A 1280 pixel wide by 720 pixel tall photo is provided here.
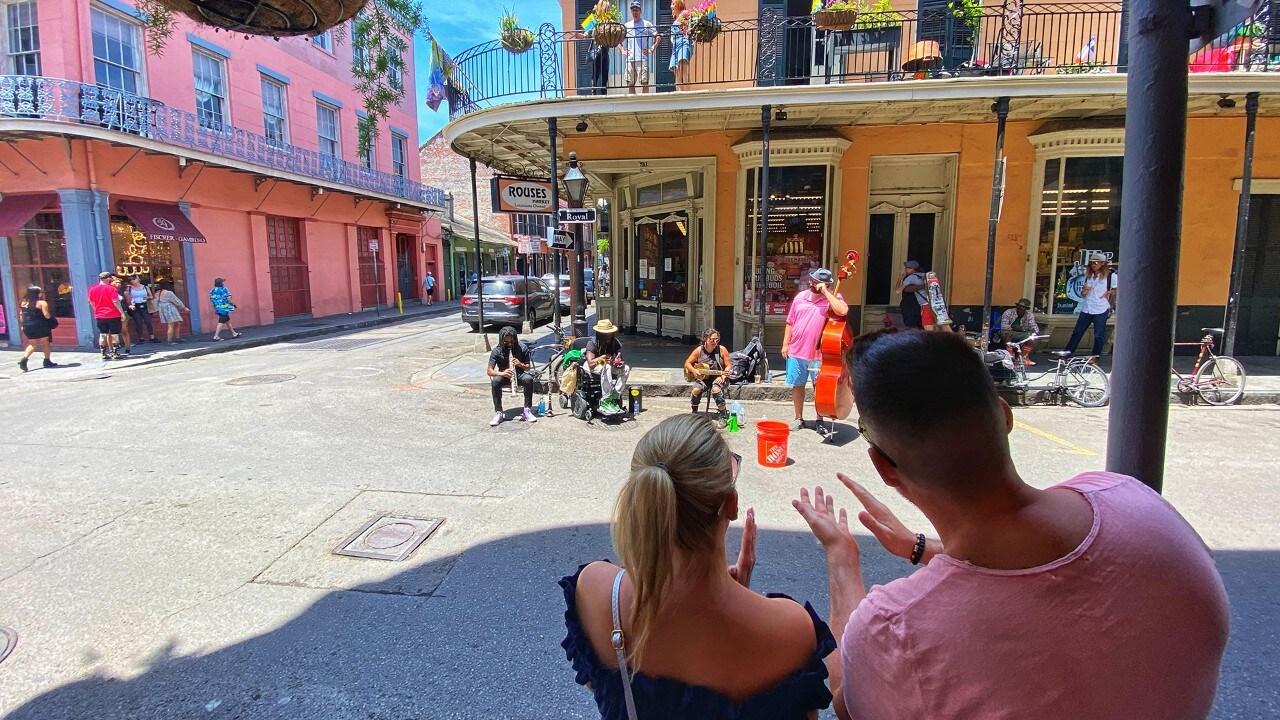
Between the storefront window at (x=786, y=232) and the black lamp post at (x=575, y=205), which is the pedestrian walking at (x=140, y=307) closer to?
the black lamp post at (x=575, y=205)

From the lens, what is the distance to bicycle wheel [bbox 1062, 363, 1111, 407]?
799 centimetres

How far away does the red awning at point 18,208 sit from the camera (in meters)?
13.1

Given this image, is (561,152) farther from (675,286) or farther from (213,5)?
(213,5)

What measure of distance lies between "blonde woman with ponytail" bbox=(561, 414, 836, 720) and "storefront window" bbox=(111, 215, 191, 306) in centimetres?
1758

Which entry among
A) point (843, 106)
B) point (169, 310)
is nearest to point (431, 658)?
point (843, 106)

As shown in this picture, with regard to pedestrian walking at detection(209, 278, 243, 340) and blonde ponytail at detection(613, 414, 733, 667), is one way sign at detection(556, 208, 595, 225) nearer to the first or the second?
blonde ponytail at detection(613, 414, 733, 667)

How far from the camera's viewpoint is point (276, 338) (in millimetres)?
16125

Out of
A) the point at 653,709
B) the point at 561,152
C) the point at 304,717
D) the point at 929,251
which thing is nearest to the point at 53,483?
the point at 304,717

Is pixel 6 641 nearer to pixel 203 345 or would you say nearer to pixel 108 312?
pixel 108 312

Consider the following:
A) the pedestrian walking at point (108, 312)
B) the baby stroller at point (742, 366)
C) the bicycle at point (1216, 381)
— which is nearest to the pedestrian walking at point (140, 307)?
the pedestrian walking at point (108, 312)

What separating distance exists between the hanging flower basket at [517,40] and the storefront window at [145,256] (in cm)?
1113

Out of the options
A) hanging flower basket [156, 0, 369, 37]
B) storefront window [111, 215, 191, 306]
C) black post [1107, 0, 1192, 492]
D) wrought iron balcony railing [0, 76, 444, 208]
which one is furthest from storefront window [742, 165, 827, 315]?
storefront window [111, 215, 191, 306]

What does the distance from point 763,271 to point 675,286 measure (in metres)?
4.24

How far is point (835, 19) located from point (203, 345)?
14.8 meters
